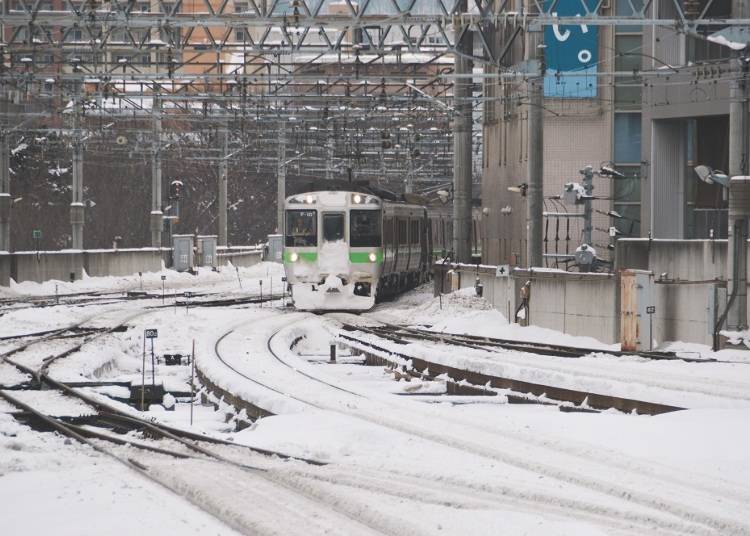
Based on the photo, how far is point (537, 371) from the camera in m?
19.0

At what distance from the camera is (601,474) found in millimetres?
11828

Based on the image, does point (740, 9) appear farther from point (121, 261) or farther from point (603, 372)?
point (121, 261)

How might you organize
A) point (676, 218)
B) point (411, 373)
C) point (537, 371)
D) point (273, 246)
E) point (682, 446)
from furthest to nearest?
point (273, 246) < point (676, 218) < point (411, 373) < point (537, 371) < point (682, 446)

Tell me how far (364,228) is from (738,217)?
13876 millimetres

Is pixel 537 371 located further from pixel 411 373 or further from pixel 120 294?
pixel 120 294

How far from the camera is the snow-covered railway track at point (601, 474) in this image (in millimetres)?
10062

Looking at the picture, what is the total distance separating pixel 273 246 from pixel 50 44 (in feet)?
106

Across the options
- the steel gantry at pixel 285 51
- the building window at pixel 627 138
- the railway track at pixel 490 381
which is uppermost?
the steel gantry at pixel 285 51

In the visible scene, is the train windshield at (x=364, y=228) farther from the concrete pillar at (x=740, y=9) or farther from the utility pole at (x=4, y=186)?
the utility pole at (x=4, y=186)

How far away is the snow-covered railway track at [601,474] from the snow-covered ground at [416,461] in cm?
2

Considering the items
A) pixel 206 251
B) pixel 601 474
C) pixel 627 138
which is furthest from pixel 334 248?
pixel 206 251

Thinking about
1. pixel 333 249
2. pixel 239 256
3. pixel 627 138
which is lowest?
pixel 239 256

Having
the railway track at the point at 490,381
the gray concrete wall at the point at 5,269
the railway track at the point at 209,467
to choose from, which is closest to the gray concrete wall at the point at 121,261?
the gray concrete wall at the point at 5,269

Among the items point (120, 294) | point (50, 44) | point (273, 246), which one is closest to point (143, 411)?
point (50, 44)
